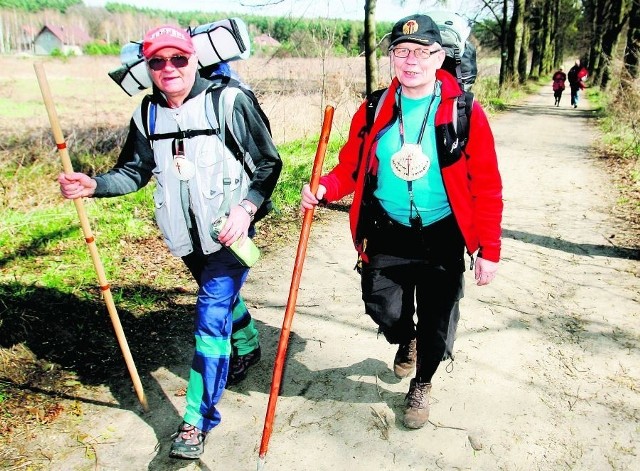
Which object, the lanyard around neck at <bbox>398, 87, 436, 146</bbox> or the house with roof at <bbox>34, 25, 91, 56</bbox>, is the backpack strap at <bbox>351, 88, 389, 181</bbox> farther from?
the house with roof at <bbox>34, 25, 91, 56</bbox>

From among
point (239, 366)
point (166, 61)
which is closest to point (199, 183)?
point (166, 61)

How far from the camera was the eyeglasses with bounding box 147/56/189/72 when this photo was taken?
7.72 ft

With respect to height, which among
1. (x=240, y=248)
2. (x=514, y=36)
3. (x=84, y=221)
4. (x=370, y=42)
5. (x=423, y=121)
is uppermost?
(x=514, y=36)

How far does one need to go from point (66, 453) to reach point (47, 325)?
122 cm

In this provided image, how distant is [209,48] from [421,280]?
61.9 inches

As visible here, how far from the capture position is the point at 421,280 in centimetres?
266

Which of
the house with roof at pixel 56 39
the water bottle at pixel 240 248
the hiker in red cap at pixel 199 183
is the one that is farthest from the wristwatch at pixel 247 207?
the house with roof at pixel 56 39

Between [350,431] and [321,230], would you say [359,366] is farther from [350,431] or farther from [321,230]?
[321,230]

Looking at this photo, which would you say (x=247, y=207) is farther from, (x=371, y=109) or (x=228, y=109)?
(x=371, y=109)

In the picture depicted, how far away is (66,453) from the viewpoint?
2.58 meters

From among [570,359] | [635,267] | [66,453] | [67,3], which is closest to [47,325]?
[66,453]

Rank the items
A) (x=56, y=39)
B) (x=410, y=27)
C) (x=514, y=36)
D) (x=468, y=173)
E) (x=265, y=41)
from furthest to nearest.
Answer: (x=56, y=39), (x=514, y=36), (x=265, y=41), (x=468, y=173), (x=410, y=27)

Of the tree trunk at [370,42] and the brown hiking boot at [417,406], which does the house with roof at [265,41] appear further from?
the brown hiking boot at [417,406]

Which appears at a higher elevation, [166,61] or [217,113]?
[166,61]
